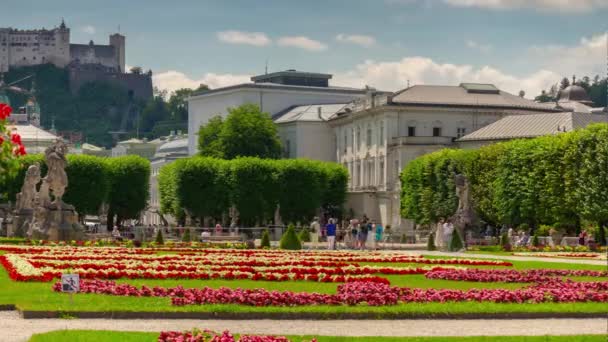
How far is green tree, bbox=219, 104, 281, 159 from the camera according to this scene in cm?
13825

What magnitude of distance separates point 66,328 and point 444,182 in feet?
263

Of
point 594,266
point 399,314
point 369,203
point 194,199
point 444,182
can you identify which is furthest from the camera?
point 369,203

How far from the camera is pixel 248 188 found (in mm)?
115250

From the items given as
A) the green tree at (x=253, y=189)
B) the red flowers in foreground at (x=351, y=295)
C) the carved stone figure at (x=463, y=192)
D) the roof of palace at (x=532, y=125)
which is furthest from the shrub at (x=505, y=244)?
the green tree at (x=253, y=189)

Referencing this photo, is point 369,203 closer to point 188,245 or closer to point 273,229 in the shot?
point 273,229

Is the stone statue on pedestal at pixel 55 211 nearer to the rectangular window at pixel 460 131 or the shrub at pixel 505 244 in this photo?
the shrub at pixel 505 244

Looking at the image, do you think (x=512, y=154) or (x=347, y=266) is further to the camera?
(x=512, y=154)

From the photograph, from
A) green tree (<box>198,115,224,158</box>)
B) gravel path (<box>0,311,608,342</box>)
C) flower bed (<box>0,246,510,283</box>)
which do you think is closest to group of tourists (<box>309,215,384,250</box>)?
flower bed (<box>0,246,510,283</box>)

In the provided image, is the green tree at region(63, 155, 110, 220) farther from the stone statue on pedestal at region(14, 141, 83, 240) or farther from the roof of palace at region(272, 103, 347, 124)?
the stone statue on pedestal at region(14, 141, 83, 240)

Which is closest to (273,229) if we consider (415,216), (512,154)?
(415,216)

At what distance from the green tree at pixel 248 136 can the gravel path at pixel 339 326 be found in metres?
111

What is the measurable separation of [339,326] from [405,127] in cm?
10442

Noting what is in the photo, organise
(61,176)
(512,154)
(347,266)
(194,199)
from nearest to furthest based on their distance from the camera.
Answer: (347,266)
(61,176)
(512,154)
(194,199)

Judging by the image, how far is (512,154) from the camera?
91500 millimetres
